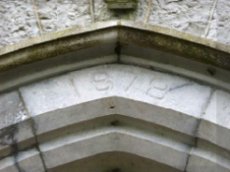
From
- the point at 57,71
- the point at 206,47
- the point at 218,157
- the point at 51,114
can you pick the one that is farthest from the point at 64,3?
the point at 218,157

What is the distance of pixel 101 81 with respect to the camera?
190 cm

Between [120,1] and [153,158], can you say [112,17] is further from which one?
[153,158]

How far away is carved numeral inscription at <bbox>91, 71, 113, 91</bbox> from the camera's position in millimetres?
1882

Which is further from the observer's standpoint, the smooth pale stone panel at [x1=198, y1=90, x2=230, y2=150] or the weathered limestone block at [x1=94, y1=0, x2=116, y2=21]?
the weathered limestone block at [x1=94, y1=0, x2=116, y2=21]

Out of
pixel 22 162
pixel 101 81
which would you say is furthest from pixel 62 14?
pixel 22 162

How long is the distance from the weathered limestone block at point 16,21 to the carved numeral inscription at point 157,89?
39 centimetres

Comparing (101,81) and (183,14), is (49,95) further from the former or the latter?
(183,14)

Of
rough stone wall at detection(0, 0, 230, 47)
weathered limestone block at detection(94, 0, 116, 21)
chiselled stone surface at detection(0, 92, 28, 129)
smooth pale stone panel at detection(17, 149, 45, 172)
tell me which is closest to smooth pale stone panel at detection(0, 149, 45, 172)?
smooth pale stone panel at detection(17, 149, 45, 172)

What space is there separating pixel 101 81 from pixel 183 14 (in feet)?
1.07

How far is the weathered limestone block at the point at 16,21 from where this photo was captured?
189cm

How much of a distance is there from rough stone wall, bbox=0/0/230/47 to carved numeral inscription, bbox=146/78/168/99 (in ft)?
0.59

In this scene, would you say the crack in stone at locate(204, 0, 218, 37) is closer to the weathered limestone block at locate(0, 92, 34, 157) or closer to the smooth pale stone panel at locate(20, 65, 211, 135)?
the smooth pale stone panel at locate(20, 65, 211, 135)

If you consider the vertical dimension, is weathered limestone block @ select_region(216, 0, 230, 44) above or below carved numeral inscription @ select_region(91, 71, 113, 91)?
above

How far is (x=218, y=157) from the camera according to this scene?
1.84m
